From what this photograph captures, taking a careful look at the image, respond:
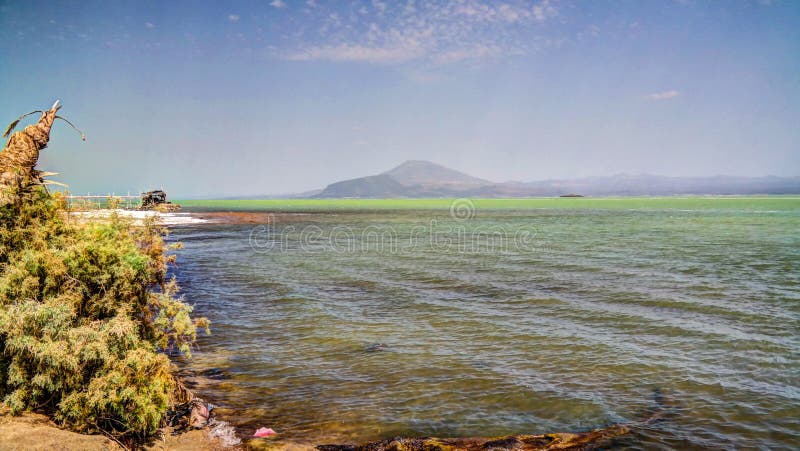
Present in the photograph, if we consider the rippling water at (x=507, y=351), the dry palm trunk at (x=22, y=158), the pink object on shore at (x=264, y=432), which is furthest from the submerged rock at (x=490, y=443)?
the dry palm trunk at (x=22, y=158)

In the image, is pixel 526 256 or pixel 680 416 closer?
pixel 680 416

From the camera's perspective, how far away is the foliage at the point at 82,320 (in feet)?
22.7

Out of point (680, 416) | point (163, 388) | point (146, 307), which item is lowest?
point (680, 416)

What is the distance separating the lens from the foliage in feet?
22.7

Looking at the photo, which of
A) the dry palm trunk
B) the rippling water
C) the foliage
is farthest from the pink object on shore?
the dry palm trunk

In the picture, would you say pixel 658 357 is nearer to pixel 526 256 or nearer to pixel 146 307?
pixel 146 307

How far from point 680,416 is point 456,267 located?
19.3 m

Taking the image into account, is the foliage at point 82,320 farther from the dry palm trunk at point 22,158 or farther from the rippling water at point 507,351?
the rippling water at point 507,351

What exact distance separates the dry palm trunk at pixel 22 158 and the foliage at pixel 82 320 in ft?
0.74

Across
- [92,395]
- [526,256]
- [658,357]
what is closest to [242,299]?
[92,395]

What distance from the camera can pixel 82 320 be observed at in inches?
304

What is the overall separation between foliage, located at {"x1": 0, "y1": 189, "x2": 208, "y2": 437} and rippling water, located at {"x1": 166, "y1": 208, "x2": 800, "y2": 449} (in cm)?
210

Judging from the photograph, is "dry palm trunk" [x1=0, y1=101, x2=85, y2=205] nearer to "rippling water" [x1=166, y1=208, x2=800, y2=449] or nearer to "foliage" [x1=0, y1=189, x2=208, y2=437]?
"foliage" [x1=0, y1=189, x2=208, y2=437]

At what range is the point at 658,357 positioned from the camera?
11938mm
